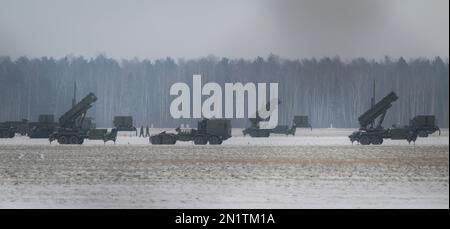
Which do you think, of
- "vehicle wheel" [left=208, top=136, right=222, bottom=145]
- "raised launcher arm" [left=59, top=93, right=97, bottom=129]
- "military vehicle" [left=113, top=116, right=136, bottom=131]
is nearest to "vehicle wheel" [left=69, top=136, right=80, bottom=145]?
"raised launcher arm" [left=59, top=93, right=97, bottom=129]

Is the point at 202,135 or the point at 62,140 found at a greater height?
the point at 202,135

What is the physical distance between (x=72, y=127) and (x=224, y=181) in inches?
804

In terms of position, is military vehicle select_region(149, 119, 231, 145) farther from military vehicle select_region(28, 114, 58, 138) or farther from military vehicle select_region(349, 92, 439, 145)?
military vehicle select_region(28, 114, 58, 138)

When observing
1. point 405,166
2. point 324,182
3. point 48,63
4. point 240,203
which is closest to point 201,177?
point 324,182

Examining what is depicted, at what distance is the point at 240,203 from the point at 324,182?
12.5ft

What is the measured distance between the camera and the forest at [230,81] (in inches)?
3039

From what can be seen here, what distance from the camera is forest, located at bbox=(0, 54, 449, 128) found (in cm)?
7719

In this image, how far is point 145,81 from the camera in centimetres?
8781

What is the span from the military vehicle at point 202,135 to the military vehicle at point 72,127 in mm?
3743

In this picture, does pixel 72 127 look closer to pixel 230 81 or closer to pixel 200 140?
pixel 200 140

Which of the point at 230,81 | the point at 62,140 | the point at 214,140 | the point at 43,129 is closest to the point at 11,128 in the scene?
the point at 43,129

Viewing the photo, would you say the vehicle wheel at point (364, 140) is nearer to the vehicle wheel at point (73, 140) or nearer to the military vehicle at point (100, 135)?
the military vehicle at point (100, 135)

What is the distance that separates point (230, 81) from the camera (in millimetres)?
84562
